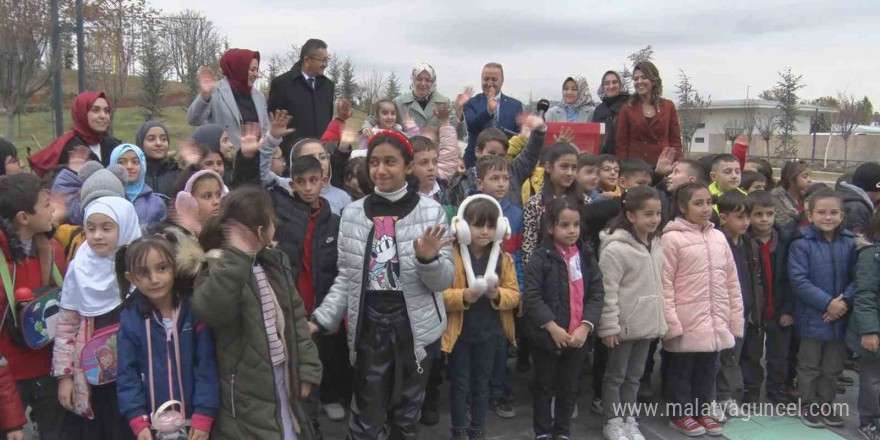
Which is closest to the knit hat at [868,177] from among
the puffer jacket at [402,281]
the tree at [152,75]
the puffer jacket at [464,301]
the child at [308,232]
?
the puffer jacket at [464,301]

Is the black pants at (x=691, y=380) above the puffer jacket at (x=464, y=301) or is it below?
below

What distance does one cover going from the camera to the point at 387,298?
3.52 metres

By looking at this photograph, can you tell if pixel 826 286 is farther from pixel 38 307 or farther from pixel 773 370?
pixel 38 307

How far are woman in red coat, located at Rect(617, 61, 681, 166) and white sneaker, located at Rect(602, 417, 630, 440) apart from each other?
9.29ft

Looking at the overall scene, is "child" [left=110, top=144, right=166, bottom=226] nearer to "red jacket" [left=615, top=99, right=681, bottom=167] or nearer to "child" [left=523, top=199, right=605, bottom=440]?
"child" [left=523, top=199, right=605, bottom=440]

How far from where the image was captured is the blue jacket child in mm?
2812

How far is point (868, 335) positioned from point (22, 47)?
1665 cm

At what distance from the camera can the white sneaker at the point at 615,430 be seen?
422 centimetres

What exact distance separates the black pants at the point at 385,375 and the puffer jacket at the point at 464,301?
1.01 feet

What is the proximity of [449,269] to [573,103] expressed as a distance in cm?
432

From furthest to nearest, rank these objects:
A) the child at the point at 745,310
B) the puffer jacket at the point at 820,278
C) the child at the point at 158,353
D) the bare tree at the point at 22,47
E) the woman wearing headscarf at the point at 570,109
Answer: the bare tree at the point at 22,47
the woman wearing headscarf at the point at 570,109
the child at the point at 745,310
the puffer jacket at the point at 820,278
the child at the point at 158,353

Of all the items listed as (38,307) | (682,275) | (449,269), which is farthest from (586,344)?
(38,307)

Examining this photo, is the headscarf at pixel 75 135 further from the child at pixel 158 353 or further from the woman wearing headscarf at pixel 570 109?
the woman wearing headscarf at pixel 570 109

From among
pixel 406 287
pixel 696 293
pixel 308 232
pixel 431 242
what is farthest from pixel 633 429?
pixel 308 232
